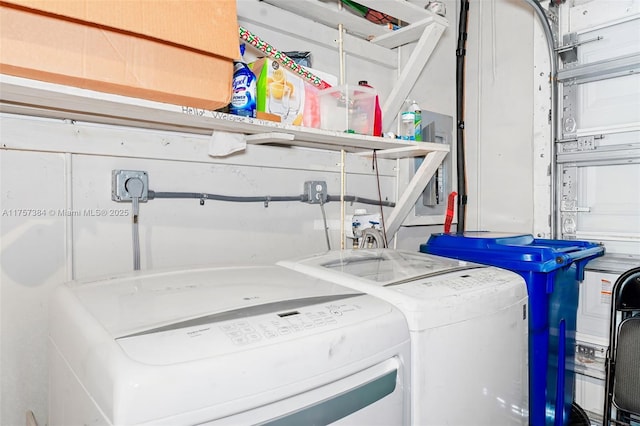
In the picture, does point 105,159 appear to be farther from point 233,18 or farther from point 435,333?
point 435,333

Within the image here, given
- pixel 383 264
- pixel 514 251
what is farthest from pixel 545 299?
pixel 383 264

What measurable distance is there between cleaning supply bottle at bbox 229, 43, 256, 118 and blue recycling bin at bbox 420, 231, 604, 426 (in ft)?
3.31

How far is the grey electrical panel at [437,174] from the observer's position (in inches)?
97.6

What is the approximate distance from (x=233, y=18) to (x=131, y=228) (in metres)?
0.79

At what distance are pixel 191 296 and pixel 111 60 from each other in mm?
618

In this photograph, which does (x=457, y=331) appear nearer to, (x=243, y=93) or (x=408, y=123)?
(x=243, y=93)

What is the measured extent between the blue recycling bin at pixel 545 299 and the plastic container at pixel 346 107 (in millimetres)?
626

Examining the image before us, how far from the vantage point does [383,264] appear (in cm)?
144

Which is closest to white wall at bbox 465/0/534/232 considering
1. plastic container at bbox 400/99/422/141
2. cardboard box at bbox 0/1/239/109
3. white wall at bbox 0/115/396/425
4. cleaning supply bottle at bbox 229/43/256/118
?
plastic container at bbox 400/99/422/141

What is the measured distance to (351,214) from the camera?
2109 mm

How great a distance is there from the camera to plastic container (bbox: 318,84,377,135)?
178cm

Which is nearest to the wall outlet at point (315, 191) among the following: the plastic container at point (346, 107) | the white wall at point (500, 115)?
the plastic container at point (346, 107)

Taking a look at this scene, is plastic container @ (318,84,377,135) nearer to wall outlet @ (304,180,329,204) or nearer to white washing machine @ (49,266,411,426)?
wall outlet @ (304,180,329,204)

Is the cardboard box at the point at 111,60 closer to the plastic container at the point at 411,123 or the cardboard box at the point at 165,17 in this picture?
the cardboard box at the point at 165,17
